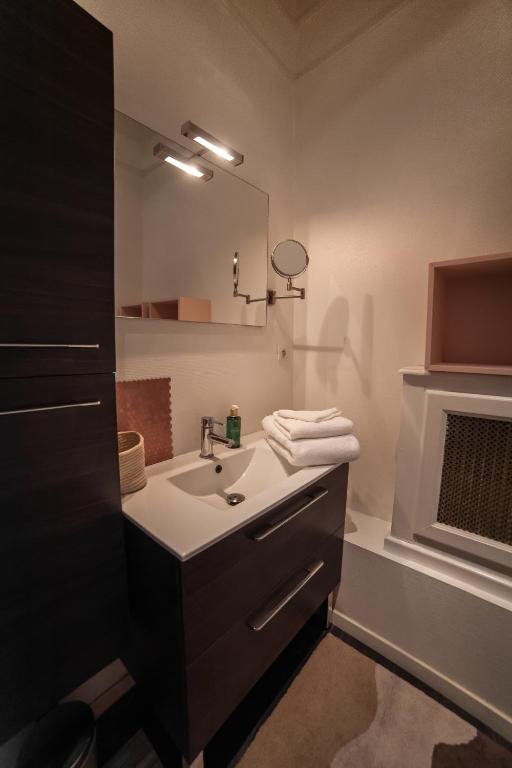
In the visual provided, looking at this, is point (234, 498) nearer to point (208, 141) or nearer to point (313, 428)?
point (313, 428)

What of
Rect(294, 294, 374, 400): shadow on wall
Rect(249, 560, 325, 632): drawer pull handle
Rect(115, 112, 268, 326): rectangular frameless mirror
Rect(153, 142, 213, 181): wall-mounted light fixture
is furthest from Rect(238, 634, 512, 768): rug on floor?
Rect(153, 142, 213, 181): wall-mounted light fixture

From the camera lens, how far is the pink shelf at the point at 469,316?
1003 mm

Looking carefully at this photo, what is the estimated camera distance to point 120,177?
93cm

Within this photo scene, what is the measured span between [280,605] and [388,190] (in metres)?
1.56

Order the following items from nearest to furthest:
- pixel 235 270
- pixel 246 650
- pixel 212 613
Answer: pixel 212 613 → pixel 246 650 → pixel 235 270

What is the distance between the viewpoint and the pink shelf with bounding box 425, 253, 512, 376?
1003mm

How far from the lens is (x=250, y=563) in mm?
789

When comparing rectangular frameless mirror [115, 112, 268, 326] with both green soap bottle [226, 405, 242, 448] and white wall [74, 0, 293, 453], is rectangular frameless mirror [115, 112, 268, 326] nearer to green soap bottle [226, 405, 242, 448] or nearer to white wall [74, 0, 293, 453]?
white wall [74, 0, 293, 453]

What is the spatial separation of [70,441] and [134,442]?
368 mm

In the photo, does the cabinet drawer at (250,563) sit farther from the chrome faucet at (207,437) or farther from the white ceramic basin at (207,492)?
the chrome faucet at (207,437)

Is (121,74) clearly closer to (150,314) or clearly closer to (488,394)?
(150,314)

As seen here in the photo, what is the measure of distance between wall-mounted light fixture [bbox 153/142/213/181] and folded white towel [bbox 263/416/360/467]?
99 cm

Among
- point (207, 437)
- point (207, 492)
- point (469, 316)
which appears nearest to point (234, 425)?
point (207, 437)

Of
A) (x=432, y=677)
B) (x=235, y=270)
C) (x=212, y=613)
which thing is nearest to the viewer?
(x=212, y=613)
